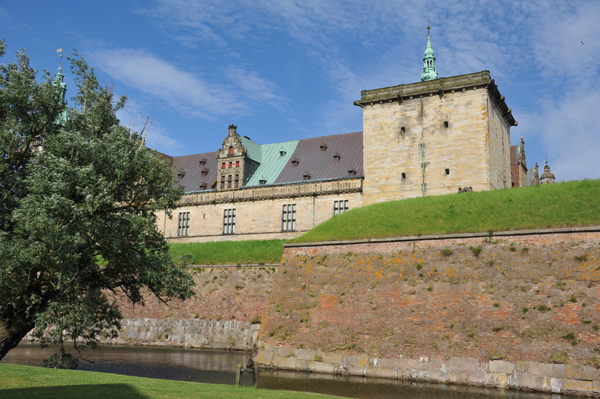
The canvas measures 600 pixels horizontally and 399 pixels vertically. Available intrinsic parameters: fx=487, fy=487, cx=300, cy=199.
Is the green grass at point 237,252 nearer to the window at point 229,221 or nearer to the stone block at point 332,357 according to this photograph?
the window at point 229,221

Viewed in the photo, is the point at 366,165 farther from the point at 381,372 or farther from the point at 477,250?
the point at 381,372

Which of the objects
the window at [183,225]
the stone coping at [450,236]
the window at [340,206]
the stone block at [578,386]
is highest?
the window at [340,206]

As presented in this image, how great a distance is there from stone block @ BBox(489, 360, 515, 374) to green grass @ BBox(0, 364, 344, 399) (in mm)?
8991

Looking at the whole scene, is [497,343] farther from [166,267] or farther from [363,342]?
[166,267]

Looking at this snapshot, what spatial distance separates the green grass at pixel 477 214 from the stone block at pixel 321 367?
22.6 ft

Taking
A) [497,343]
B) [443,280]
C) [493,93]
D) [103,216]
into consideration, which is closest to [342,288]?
[443,280]

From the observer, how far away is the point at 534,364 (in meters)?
19.0

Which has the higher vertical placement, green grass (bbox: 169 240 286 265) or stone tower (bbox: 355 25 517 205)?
stone tower (bbox: 355 25 517 205)

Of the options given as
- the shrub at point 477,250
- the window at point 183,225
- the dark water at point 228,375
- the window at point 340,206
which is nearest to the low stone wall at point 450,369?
the dark water at point 228,375

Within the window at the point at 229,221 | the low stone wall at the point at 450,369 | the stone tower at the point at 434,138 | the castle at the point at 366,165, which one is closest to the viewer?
the low stone wall at the point at 450,369

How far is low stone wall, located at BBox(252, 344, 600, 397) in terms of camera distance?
717 inches

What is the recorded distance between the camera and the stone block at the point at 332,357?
23078 mm

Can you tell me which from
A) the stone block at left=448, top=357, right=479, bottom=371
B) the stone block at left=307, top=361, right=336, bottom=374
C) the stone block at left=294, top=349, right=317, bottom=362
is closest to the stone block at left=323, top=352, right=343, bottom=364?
the stone block at left=307, top=361, right=336, bottom=374

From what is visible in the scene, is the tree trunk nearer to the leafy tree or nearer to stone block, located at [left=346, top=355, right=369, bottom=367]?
the leafy tree
